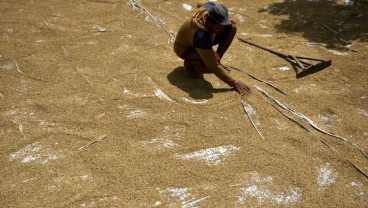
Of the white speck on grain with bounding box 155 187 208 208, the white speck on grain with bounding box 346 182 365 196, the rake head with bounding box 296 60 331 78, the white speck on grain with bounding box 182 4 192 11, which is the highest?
the white speck on grain with bounding box 182 4 192 11

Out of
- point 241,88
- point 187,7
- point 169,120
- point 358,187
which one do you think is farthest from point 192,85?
point 187,7

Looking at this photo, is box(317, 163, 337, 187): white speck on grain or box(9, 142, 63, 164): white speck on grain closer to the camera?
box(317, 163, 337, 187): white speck on grain

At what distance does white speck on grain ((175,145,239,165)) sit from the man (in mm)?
764

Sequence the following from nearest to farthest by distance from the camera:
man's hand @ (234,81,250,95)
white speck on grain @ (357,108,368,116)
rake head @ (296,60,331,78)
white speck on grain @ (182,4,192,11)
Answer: white speck on grain @ (357,108,368,116), man's hand @ (234,81,250,95), rake head @ (296,60,331,78), white speck on grain @ (182,4,192,11)

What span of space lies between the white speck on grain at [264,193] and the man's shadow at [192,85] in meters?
1.08

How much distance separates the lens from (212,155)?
101 inches

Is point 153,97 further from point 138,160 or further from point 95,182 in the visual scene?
point 95,182

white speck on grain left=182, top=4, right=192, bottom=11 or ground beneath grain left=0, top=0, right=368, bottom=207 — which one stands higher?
white speck on grain left=182, top=4, right=192, bottom=11

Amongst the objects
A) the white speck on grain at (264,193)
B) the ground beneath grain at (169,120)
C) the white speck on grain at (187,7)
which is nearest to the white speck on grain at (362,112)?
the ground beneath grain at (169,120)

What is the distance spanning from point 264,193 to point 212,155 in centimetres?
49

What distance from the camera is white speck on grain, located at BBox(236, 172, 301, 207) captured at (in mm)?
2240

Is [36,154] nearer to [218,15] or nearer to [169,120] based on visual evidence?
[169,120]

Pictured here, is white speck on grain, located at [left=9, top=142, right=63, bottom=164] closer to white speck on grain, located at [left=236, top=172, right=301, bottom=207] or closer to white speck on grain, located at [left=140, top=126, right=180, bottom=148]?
white speck on grain, located at [left=140, top=126, right=180, bottom=148]

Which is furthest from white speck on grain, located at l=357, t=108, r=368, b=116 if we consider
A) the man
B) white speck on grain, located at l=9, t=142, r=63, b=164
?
white speck on grain, located at l=9, t=142, r=63, b=164
